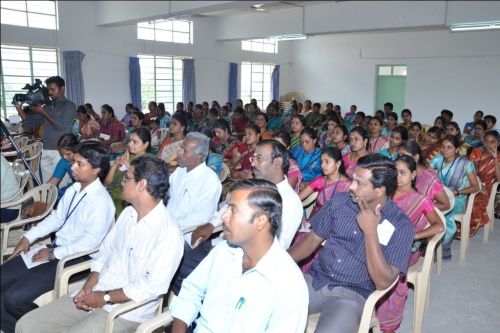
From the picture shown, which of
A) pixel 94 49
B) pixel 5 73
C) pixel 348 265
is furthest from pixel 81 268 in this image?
pixel 94 49

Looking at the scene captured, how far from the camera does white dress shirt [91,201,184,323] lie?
5.90ft

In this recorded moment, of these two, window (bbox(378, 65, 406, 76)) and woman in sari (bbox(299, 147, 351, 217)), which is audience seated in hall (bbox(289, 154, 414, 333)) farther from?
window (bbox(378, 65, 406, 76))

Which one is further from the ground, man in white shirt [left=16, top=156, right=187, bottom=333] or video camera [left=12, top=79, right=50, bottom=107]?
video camera [left=12, top=79, right=50, bottom=107]

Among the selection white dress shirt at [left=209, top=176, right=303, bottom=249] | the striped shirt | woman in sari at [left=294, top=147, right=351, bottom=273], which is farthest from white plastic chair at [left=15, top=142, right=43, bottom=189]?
the striped shirt

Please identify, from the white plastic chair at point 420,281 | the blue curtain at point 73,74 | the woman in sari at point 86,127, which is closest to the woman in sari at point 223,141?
the woman in sari at point 86,127

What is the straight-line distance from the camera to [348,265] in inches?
79.0

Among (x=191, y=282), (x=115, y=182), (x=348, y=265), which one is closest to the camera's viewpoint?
(x=191, y=282)

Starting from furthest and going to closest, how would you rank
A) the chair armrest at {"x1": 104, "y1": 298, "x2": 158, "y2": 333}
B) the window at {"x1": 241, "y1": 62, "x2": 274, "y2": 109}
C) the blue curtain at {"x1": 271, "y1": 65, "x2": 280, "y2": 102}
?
the blue curtain at {"x1": 271, "y1": 65, "x2": 280, "y2": 102}, the window at {"x1": 241, "y1": 62, "x2": 274, "y2": 109}, the chair armrest at {"x1": 104, "y1": 298, "x2": 158, "y2": 333}

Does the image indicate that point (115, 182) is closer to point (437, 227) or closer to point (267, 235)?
point (267, 235)

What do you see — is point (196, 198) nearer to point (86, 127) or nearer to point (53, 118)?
point (53, 118)

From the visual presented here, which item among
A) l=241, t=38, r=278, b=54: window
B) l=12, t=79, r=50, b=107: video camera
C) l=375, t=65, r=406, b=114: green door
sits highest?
l=241, t=38, r=278, b=54: window

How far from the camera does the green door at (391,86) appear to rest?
12.1 metres

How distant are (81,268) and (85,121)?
4606 mm

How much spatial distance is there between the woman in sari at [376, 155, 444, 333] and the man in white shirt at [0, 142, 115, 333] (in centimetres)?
158
